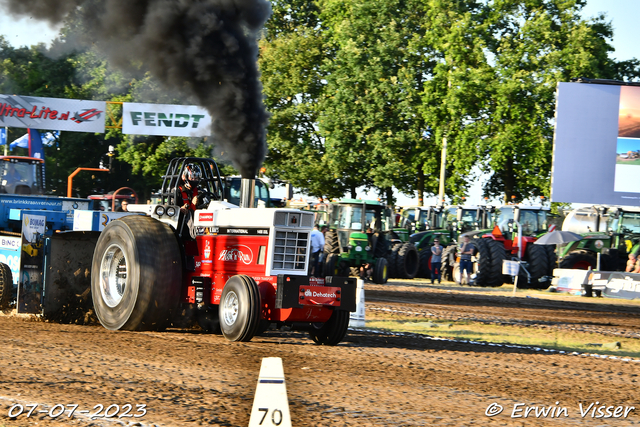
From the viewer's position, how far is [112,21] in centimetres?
1068

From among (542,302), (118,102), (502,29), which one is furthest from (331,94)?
(542,302)

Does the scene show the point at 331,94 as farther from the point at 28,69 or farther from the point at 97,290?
the point at 97,290

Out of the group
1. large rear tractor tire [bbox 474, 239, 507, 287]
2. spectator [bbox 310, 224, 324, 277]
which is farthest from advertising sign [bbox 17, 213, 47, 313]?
large rear tractor tire [bbox 474, 239, 507, 287]

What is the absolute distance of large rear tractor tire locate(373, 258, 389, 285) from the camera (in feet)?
75.3

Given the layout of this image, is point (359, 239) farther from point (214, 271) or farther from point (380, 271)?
point (214, 271)

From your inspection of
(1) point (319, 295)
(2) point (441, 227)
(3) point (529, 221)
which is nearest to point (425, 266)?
(2) point (441, 227)

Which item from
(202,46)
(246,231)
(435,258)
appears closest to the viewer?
(246,231)

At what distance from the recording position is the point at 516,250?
2456 cm

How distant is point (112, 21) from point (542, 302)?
12.8 metres

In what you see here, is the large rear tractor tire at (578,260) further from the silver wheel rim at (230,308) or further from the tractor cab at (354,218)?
the silver wheel rim at (230,308)

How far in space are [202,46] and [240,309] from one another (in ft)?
11.4

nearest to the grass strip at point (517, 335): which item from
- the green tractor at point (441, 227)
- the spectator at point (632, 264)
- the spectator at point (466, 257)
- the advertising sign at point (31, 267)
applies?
the advertising sign at point (31, 267)

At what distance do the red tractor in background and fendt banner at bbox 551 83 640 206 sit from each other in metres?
1.87

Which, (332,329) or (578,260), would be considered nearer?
(332,329)
